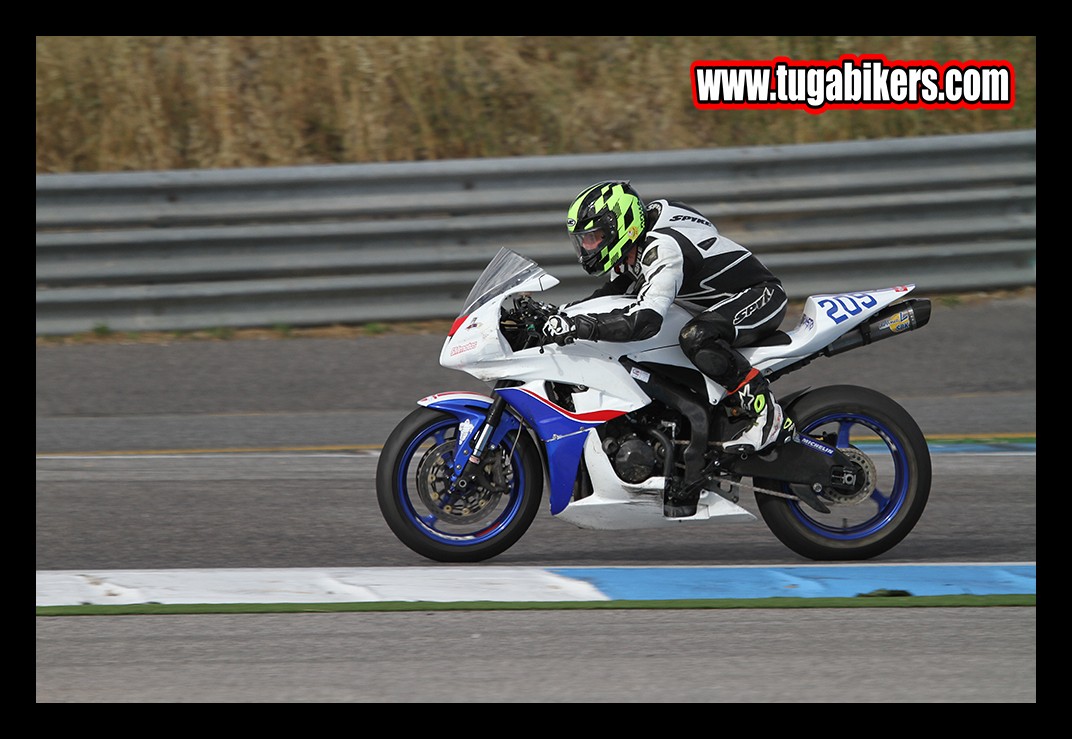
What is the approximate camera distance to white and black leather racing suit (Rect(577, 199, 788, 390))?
630 centimetres

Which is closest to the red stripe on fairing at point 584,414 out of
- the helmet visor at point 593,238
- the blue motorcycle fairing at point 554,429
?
the blue motorcycle fairing at point 554,429

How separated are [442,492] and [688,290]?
1.42 meters

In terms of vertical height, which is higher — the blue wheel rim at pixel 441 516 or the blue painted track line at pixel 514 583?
the blue wheel rim at pixel 441 516

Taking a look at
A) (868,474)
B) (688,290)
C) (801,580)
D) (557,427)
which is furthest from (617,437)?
(868,474)

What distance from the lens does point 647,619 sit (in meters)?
5.75

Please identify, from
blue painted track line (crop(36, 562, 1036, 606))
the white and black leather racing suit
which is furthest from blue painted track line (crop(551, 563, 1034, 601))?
the white and black leather racing suit

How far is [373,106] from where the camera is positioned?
14.6 metres

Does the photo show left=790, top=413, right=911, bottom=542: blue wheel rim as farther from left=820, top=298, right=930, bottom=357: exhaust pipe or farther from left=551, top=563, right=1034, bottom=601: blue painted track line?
left=820, top=298, right=930, bottom=357: exhaust pipe

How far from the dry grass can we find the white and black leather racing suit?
798cm

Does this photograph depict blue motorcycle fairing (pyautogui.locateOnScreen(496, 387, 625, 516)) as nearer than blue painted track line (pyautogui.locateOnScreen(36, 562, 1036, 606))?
No

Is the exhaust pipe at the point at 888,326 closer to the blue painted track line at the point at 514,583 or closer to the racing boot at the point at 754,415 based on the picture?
the racing boot at the point at 754,415

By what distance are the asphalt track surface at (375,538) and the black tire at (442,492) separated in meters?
0.18

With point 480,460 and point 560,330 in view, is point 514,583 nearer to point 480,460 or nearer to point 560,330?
point 480,460

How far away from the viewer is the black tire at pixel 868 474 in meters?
6.60
